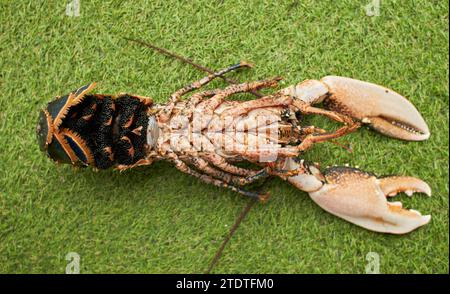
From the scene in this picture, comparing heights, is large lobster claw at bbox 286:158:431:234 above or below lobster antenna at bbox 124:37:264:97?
below

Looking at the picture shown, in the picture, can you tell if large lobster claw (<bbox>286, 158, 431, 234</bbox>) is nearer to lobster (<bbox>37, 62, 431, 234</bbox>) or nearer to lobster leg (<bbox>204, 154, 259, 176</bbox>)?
lobster (<bbox>37, 62, 431, 234</bbox>)

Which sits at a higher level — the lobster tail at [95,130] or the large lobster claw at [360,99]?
the large lobster claw at [360,99]

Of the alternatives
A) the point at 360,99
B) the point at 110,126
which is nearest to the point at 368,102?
the point at 360,99

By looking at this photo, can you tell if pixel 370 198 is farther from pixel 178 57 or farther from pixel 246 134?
pixel 178 57

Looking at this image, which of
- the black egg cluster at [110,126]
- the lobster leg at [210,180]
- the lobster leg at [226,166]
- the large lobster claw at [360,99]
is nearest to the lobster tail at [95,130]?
the black egg cluster at [110,126]

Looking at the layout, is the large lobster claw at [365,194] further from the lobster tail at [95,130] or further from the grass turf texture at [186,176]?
the lobster tail at [95,130]

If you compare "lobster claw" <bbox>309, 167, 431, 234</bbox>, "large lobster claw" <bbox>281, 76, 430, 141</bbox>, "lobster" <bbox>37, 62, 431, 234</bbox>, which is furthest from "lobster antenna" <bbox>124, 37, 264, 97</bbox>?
"lobster claw" <bbox>309, 167, 431, 234</bbox>
